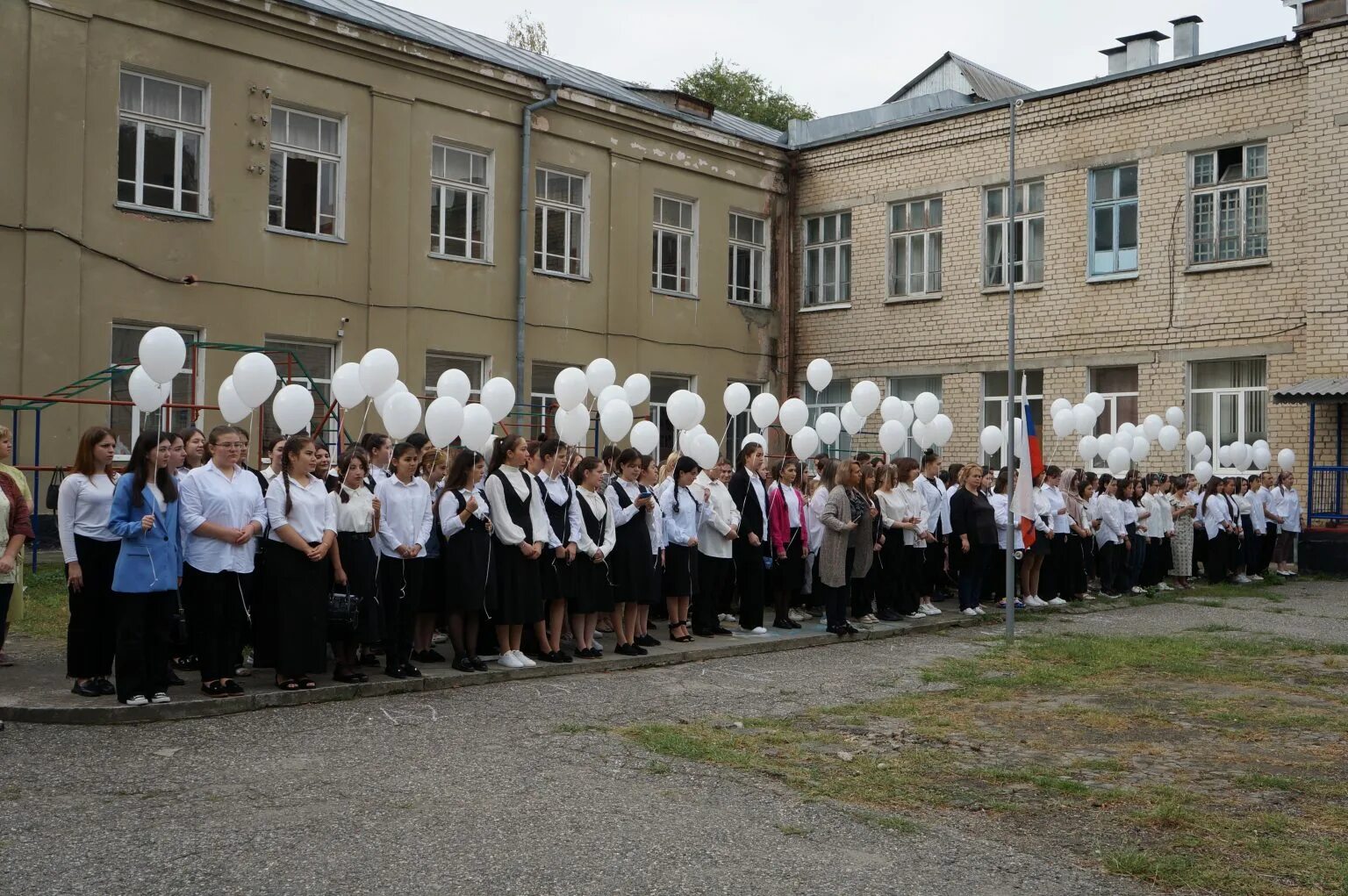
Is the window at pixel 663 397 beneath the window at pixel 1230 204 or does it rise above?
beneath

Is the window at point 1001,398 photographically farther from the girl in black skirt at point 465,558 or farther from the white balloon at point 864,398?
the girl in black skirt at point 465,558

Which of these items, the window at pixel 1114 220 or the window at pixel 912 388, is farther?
the window at pixel 912 388

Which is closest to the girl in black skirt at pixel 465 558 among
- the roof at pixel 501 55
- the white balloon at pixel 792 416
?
the white balloon at pixel 792 416

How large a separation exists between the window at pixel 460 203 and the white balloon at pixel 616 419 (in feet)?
24.1

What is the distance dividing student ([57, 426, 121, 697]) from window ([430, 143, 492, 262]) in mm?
12800

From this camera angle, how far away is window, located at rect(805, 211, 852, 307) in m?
26.0

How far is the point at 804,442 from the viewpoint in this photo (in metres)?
15.6

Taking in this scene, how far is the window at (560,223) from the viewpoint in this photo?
22250 millimetres

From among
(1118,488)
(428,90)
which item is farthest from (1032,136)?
(428,90)

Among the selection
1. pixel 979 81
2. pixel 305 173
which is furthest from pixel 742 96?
pixel 305 173

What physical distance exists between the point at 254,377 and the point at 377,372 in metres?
1.12

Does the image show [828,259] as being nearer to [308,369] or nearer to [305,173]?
[305,173]

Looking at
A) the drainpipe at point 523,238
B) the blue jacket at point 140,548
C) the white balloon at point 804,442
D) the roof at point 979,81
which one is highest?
the roof at point 979,81

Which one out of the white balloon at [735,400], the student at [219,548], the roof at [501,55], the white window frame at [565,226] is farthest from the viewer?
the white window frame at [565,226]
